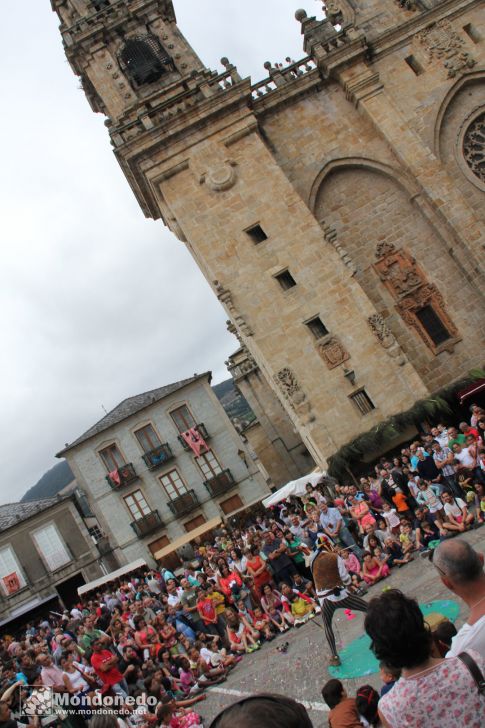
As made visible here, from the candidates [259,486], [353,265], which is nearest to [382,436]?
[353,265]

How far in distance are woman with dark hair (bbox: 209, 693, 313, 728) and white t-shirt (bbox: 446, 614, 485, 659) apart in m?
1.45

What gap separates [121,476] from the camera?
33531 millimetres

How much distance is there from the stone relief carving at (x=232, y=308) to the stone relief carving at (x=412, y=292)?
17.4 ft

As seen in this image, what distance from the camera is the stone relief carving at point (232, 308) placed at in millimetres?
19094

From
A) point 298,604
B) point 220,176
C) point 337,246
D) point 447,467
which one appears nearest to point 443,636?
point 298,604

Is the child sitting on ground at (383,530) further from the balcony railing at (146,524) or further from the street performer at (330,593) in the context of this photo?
the balcony railing at (146,524)

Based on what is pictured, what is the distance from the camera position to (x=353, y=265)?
64.2 feet

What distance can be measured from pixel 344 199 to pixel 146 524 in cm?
2064

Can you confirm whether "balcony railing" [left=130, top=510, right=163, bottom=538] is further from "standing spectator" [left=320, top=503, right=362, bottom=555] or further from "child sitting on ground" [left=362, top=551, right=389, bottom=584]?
"child sitting on ground" [left=362, top=551, right=389, bottom=584]

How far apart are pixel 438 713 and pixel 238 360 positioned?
2900cm

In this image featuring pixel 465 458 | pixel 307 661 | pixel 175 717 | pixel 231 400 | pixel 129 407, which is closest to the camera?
pixel 175 717

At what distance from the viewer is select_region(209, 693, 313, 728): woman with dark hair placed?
1.80 metres

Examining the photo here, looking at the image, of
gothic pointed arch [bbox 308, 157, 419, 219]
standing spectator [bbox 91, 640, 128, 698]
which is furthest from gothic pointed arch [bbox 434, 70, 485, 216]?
standing spectator [bbox 91, 640, 128, 698]

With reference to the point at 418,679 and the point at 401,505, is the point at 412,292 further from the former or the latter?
the point at 418,679
